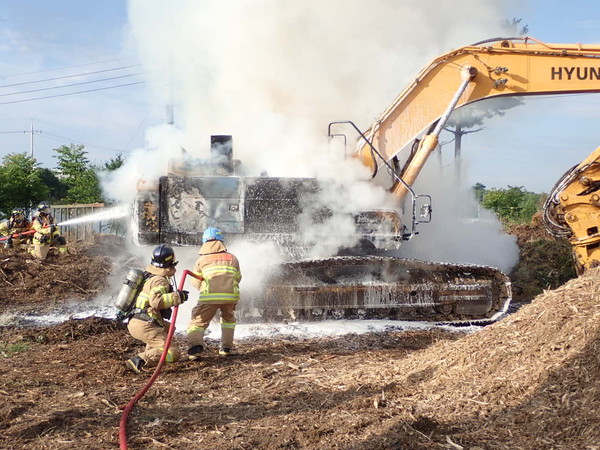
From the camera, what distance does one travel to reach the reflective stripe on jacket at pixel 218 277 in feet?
22.2

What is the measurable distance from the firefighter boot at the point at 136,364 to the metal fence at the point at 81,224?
1623 cm

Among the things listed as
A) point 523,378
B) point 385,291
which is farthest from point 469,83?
point 523,378

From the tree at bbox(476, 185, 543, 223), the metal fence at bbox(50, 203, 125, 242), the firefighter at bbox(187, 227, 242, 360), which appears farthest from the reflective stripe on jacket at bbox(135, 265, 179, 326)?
the tree at bbox(476, 185, 543, 223)

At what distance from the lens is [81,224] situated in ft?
74.6

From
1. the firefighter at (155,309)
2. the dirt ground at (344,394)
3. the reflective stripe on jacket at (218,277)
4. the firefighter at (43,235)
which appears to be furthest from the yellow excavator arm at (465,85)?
the firefighter at (43,235)

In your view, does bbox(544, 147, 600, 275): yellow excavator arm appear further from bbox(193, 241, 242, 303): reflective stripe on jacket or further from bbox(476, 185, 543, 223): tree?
bbox(476, 185, 543, 223): tree

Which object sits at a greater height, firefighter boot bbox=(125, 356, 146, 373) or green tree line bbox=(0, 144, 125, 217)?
green tree line bbox=(0, 144, 125, 217)

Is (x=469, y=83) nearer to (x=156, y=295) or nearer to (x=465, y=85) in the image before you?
(x=465, y=85)

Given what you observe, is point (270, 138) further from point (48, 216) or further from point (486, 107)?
point (48, 216)

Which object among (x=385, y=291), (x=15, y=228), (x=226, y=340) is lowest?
(x=226, y=340)

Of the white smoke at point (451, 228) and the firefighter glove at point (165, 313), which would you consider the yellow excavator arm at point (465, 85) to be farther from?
the firefighter glove at point (165, 313)

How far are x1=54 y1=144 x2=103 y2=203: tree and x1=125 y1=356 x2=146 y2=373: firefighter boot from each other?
22.5m

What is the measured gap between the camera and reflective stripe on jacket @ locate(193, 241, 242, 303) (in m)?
6.76

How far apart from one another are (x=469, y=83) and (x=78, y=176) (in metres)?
23.7
